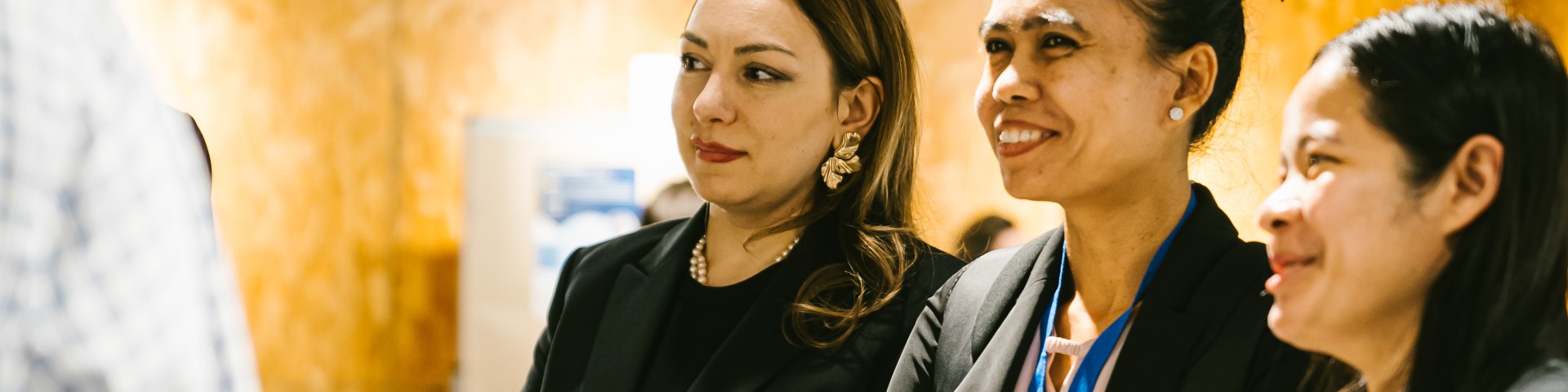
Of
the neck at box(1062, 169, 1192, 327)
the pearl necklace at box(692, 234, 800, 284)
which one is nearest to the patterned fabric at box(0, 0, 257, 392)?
the neck at box(1062, 169, 1192, 327)

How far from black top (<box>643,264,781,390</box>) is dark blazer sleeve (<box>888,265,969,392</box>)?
27cm

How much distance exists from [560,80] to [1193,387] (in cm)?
436

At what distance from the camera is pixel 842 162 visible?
170 centimetres

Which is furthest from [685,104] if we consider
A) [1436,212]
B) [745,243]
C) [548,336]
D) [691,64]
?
[1436,212]

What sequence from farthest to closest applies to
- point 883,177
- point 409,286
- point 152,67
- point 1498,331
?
point 409,286 < point 152,67 < point 883,177 < point 1498,331

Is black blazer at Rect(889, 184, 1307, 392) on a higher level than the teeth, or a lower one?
lower

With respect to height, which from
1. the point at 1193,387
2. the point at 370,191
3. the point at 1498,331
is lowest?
the point at 370,191

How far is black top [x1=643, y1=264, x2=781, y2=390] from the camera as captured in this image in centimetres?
166

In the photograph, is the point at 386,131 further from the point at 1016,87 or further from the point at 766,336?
the point at 1016,87

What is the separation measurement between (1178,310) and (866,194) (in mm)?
580

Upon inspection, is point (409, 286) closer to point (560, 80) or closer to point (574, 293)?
point (560, 80)

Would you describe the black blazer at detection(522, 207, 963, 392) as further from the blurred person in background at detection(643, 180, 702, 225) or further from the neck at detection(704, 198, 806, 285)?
the blurred person in background at detection(643, 180, 702, 225)

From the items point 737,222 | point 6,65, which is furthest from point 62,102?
point 737,222

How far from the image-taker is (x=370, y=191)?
17.4ft
